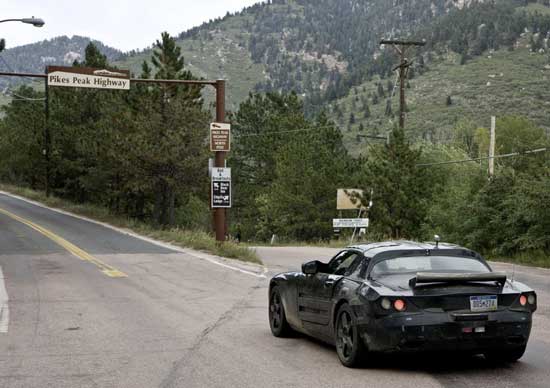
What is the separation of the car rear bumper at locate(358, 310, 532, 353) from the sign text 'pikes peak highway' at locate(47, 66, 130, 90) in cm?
2018

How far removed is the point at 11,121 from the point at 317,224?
37535mm

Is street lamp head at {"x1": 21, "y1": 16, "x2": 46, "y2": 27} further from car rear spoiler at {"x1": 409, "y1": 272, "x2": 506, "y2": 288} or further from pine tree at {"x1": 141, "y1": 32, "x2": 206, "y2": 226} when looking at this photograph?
car rear spoiler at {"x1": 409, "y1": 272, "x2": 506, "y2": 288}

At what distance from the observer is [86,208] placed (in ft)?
161

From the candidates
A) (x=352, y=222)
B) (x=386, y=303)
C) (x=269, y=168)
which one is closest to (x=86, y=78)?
(x=386, y=303)

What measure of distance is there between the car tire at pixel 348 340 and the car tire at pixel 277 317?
194 centimetres

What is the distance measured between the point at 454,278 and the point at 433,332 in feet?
1.94

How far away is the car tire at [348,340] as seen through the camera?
27.5 feet

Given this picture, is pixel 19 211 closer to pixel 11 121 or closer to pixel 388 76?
pixel 11 121

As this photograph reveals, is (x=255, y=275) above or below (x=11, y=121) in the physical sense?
below

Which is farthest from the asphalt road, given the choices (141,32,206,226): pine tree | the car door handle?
(141,32,206,226): pine tree

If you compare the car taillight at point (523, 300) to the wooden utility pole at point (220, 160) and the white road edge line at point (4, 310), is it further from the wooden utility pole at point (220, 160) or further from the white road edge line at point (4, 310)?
the wooden utility pole at point (220, 160)

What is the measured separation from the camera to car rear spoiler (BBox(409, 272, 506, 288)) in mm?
8102

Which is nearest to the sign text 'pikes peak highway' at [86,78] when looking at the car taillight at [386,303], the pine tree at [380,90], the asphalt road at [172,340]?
the asphalt road at [172,340]

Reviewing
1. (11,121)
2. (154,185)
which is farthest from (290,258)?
(11,121)
